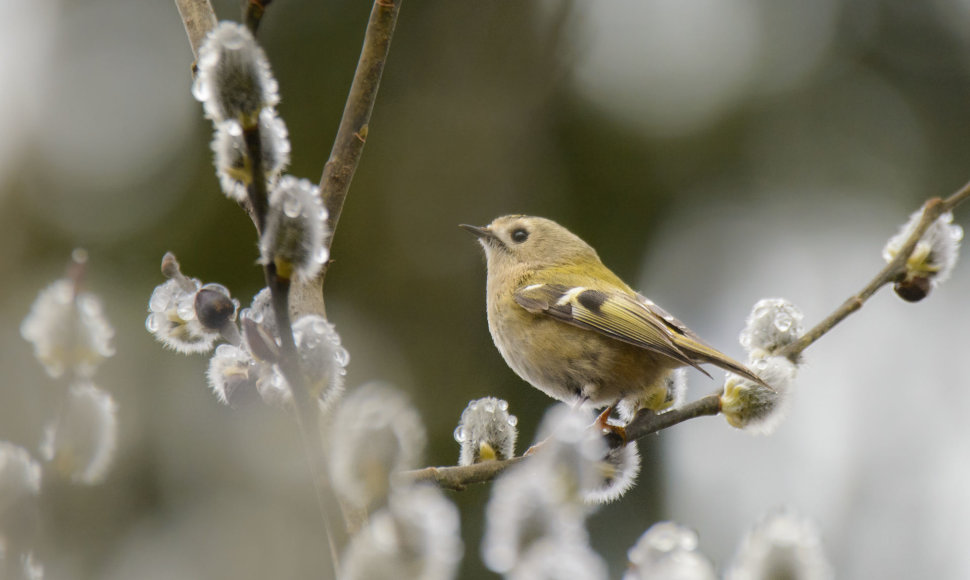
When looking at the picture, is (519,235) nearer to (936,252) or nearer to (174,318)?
(936,252)

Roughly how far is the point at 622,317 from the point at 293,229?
1.82m

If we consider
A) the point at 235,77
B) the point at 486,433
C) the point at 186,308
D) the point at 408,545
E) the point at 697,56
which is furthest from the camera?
the point at 697,56

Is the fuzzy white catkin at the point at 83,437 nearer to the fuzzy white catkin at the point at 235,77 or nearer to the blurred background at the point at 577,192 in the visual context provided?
the fuzzy white catkin at the point at 235,77

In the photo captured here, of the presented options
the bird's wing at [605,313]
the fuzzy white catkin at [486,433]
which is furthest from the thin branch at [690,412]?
the bird's wing at [605,313]

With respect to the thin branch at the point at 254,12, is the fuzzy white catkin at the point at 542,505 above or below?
below

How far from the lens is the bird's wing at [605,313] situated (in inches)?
95.5

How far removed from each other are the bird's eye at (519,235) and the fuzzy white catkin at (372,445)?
2.59 meters

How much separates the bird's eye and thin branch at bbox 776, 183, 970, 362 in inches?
70.9

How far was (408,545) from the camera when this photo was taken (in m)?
0.78

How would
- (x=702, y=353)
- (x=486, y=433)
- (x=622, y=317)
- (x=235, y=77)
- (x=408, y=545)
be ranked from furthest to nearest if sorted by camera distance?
1. (x=622, y=317)
2. (x=702, y=353)
3. (x=486, y=433)
4. (x=235, y=77)
5. (x=408, y=545)

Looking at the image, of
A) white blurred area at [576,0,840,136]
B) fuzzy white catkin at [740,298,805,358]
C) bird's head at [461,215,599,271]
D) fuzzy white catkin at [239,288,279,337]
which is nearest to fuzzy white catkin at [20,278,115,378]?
fuzzy white catkin at [239,288,279,337]

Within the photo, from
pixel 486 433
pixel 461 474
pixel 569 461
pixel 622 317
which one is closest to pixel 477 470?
pixel 461 474

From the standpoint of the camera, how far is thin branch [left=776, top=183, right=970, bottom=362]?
5.22ft

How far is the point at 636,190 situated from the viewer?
5660mm
